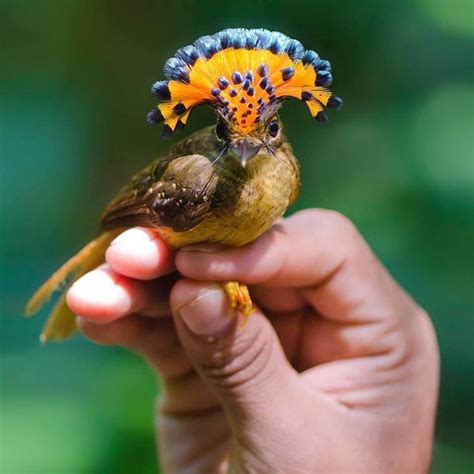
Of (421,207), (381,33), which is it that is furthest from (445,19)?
(421,207)

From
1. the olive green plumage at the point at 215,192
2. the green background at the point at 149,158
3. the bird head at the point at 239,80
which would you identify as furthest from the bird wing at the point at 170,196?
the green background at the point at 149,158

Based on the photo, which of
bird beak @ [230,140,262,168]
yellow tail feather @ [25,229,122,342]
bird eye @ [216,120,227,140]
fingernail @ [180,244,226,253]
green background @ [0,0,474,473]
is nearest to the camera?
bird beak @ [230,140,262,168]

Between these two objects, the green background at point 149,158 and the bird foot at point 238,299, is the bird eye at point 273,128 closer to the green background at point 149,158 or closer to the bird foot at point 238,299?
the bird foot at point 238,299

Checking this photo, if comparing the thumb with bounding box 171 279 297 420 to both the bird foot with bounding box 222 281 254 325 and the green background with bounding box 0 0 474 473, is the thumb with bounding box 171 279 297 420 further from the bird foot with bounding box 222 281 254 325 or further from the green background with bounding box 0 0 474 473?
the green background with bounding box 0 0 474 473

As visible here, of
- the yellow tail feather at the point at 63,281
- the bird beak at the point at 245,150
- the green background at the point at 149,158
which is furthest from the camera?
the green background at the point at 149,158

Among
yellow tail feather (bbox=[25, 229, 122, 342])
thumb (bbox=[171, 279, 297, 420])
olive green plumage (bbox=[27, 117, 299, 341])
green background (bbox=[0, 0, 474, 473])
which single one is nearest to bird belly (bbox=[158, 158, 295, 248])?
olive green plumage (bbox=[27, 117, 299, 341])

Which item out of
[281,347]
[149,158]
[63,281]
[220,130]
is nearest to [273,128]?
[220,130]
